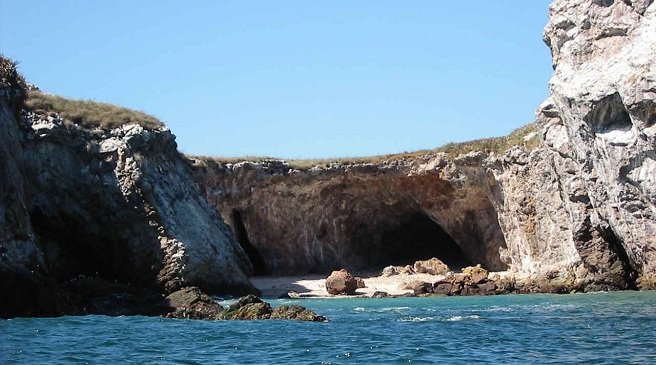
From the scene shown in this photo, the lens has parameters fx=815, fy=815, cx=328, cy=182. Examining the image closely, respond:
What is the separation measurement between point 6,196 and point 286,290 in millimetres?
20696

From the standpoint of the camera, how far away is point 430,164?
4878cm

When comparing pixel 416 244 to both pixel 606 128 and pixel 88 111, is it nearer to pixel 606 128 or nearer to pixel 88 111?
pixel 606 128

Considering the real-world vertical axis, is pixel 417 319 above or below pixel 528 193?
below

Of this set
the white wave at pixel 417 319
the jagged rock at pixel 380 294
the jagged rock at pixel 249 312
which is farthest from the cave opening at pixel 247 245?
the white wave at pixel 417 319

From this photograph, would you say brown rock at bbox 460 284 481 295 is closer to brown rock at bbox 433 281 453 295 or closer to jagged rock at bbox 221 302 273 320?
brown rock at bbox 433 281 453 295

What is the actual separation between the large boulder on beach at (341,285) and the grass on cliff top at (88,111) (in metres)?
11.9

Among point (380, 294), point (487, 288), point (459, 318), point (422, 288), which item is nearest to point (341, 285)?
point (380, 294)

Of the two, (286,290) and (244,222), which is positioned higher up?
(244,222)

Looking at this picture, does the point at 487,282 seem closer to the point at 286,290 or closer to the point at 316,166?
the point at 286,290

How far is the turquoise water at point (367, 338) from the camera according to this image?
15594 mm

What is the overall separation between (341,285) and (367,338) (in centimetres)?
2235

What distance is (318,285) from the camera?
148 feet

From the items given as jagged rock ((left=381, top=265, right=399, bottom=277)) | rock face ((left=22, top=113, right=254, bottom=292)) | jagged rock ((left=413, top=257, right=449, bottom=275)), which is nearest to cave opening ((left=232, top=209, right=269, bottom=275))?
jagged rock ((left=381, top=265, right=399, bottom=277))

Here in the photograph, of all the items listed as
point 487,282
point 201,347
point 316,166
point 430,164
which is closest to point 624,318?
point 201,347
